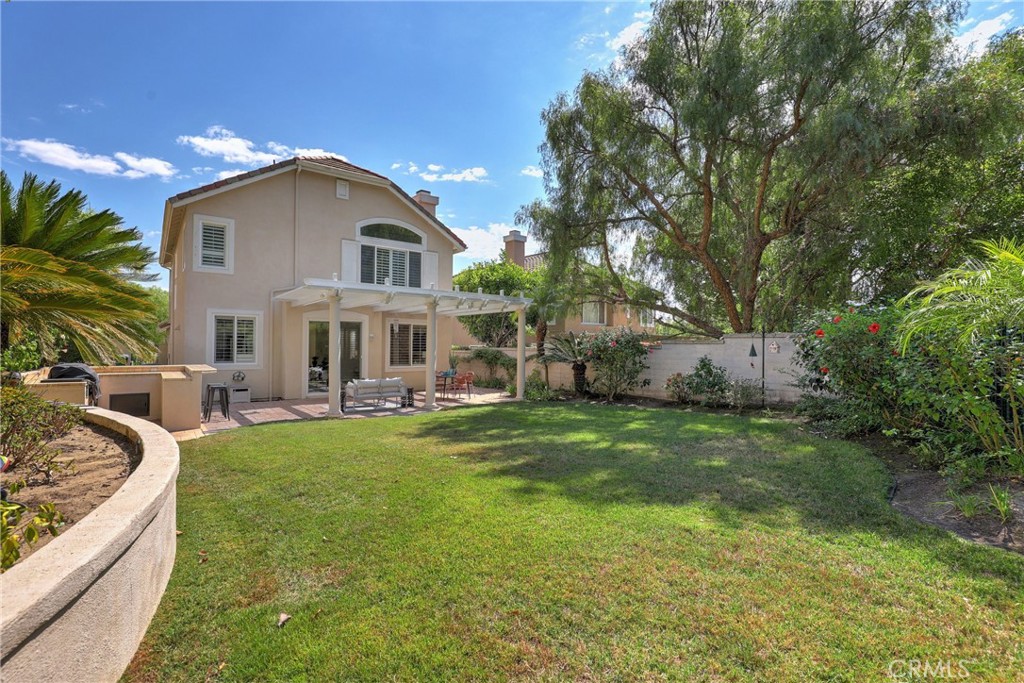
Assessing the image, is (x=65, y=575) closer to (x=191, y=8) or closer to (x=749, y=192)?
(x=191, y=8)

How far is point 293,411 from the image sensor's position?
40.1 ft

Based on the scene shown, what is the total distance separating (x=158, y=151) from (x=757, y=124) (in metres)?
17.0

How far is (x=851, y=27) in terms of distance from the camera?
11.8 m

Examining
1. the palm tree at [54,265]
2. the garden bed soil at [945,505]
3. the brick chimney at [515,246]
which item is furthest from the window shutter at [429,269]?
the garden bed soil at [945,505]

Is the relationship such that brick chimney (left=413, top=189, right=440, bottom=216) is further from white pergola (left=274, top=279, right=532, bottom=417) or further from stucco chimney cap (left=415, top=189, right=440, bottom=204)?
white pergola (left=274, top=279, right=532, bottom=417)

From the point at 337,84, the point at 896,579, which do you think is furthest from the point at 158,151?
the point at 896,579

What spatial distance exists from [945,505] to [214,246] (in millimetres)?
16242

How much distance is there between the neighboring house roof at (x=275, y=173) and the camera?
44.1 ft

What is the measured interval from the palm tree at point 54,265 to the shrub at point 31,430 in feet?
3.41

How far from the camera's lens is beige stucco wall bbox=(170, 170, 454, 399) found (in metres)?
13.6

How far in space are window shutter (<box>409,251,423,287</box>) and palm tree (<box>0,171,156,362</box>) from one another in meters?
8.82

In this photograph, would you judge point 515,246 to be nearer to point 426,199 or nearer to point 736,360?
point 426,199

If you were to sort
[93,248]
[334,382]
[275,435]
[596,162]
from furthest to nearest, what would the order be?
1. [596,162]
2. [334,382]
3. [275,435]
4. [93,248]

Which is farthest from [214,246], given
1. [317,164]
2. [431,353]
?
[431,353]
